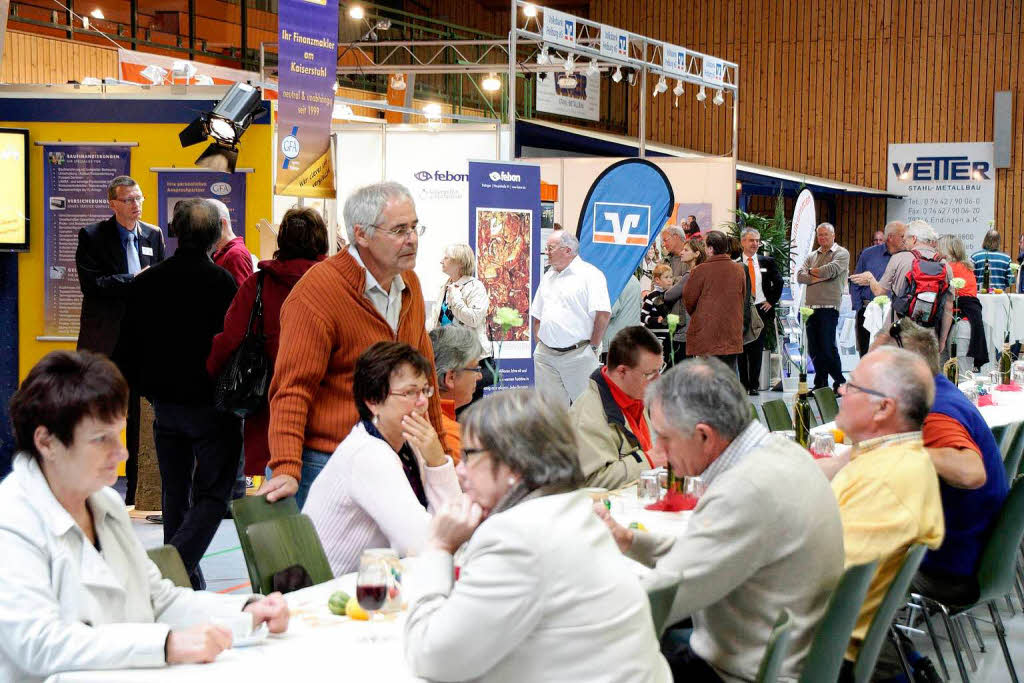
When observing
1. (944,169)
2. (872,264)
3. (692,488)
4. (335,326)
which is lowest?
(692,488)

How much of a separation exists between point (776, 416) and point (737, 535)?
312cm

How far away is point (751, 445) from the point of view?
2.54m

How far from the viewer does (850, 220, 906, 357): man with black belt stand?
10.9m

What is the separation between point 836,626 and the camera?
7.76ft

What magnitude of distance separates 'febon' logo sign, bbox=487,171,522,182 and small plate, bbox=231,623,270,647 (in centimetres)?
614

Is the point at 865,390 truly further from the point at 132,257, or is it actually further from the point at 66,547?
the point at 132,257

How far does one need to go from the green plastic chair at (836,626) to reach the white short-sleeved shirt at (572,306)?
5158 mm

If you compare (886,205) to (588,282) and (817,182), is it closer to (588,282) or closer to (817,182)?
(817,182)

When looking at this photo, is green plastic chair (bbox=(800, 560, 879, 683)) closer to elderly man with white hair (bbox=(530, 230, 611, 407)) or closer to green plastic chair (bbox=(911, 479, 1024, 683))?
green plastic chair (bbox=(911, 479, 1024, 683))

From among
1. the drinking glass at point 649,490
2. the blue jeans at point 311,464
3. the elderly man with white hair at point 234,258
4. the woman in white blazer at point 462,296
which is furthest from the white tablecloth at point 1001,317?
the blue jeans at point 311,464

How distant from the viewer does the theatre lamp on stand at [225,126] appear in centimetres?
661

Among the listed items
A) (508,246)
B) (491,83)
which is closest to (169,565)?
(508,246)

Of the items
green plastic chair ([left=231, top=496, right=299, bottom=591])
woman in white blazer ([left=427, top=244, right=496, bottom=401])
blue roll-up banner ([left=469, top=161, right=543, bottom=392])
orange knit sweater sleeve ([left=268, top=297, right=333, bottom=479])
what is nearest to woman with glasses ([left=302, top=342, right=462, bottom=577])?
green plastic chair ([left=231, top=496, right=299, bottom=591])

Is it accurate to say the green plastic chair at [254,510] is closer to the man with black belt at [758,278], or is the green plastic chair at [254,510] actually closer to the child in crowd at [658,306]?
the child in crowd at [658,306]
